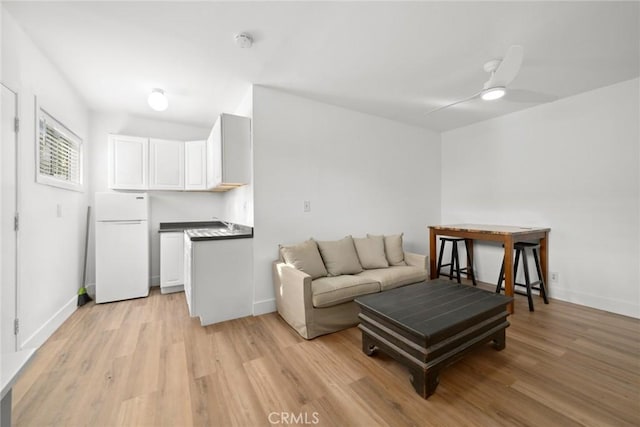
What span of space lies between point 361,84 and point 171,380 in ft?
10.5

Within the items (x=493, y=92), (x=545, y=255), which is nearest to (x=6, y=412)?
(x=493, y=92)

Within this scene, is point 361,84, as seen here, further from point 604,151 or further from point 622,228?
point 622,228

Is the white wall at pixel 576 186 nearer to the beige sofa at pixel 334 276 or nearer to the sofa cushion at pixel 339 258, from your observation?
the beige sofa at pixel 334 276

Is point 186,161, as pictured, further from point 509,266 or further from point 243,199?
point 509,266

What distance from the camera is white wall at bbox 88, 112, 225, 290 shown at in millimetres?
3646

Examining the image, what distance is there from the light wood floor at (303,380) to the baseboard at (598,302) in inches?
14.2

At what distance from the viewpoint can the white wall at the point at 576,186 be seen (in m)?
2.83

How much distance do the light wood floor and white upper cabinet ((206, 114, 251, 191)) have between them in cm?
161

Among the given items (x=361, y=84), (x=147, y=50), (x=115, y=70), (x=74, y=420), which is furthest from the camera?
(x=361, y=84)

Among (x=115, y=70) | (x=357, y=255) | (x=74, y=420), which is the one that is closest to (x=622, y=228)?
(x=357, y=255)

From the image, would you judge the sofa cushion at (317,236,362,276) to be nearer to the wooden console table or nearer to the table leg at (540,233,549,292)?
the wooden console table

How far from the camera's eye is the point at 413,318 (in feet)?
5.93

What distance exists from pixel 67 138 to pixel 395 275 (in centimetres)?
403

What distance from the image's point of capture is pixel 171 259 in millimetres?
3650
